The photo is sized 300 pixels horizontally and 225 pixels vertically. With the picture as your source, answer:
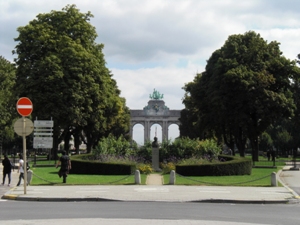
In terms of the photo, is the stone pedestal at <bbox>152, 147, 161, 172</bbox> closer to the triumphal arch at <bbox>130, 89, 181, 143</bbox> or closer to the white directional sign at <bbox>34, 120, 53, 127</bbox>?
the white directional sign at <bbox>34, 120, 53, 127</bbox>

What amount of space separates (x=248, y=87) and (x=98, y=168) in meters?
23.7

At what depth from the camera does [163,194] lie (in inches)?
802

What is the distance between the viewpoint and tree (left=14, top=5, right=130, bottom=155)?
162ft

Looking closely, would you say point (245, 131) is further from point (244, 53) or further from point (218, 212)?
point (218, 212)

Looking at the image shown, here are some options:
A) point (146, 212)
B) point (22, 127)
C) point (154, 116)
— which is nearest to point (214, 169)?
point (22, 127)

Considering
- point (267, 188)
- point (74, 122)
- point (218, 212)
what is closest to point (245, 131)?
point (74, 122)

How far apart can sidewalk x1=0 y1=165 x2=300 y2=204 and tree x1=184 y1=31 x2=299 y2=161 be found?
3010 cm

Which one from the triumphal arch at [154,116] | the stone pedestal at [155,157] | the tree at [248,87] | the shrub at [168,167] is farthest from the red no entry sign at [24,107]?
the triumphal arch at [154,116]

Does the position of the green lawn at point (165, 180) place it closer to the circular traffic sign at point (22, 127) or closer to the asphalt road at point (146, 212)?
the circular traffic sign at point (22, 127)

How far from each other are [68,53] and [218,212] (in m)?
37.7

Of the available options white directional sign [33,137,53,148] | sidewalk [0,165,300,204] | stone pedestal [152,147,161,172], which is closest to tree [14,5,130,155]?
white directional sign [33,137,53,148]

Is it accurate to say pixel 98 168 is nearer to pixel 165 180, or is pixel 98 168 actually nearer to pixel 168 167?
pixel 168 167

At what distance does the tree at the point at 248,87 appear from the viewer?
2082 inches

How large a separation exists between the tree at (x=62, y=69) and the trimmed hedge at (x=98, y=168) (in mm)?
15063
